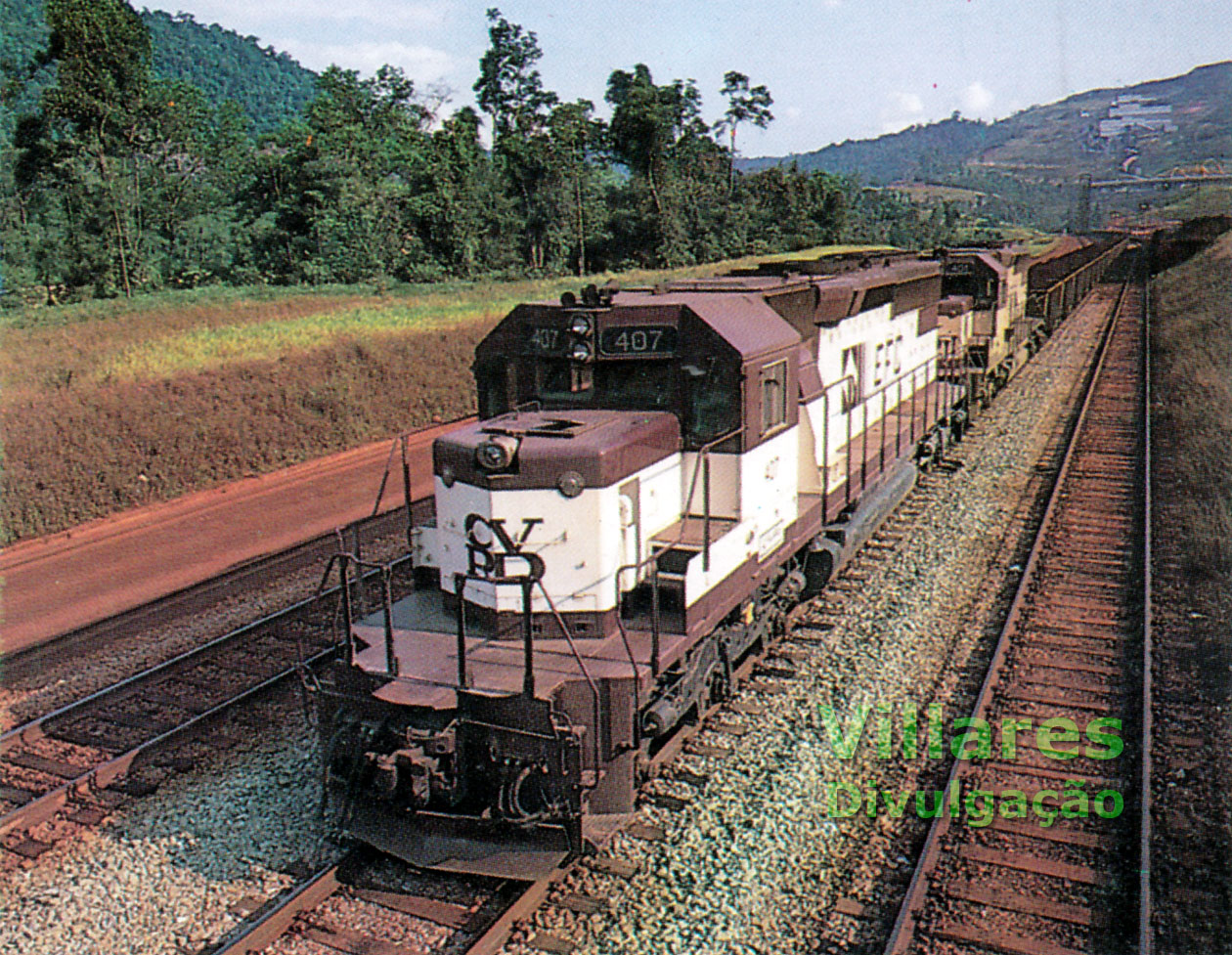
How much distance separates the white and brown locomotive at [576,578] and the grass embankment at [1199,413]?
20.2 feet

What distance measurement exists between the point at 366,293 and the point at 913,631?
3108 centimetres

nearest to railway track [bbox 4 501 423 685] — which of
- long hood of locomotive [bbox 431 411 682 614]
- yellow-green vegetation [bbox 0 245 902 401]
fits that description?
long hood of locomotive [bbox 431 411 682 614]

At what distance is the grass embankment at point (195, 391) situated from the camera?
15.7 meters

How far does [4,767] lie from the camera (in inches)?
312

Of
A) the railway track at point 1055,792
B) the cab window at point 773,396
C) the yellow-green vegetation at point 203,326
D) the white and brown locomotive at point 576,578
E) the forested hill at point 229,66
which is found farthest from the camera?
the forested hill at point 229,66

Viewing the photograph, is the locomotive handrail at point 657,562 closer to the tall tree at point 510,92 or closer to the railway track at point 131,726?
the railway track at point 131,726

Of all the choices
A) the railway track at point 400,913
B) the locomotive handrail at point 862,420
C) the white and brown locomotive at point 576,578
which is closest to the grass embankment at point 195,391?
the white and brown locomotive at point 576,578

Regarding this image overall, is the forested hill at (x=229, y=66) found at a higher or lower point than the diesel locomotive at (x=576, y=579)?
higher

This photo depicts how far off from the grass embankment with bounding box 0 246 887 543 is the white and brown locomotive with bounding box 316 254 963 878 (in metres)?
10.6

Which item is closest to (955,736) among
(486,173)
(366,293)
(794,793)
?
(794,793)

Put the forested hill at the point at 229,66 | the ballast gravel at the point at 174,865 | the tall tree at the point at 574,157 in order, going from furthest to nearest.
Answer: the forested hill at the point at 229,66 → the tall tree at the point at 574,157 → the ballast gravel at the point at 174,865

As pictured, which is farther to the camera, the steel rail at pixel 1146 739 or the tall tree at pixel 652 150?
the tall tree at pixel 652 150

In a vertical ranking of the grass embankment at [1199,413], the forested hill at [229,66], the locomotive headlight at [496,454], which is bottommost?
the grass embankment at [1199,413]

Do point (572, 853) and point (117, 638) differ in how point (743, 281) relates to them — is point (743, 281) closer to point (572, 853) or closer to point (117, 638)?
point (572, 853)
